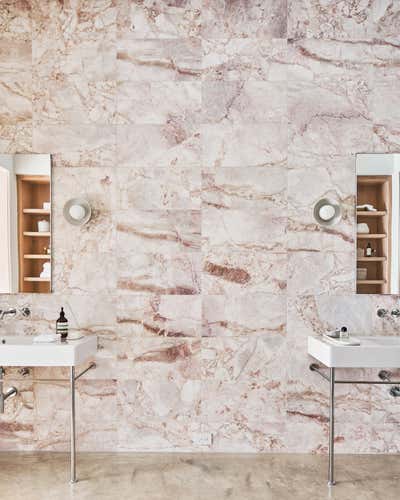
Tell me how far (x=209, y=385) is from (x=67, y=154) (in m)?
1.89

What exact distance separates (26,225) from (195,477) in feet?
6.57

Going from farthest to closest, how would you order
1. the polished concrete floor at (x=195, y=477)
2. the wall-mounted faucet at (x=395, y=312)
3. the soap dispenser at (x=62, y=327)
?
the wall-mounted faucet at (x=395, y=312)
the soap dispenser at (x=62, y=327)
the polished concrete floor at (x=195, y=477)

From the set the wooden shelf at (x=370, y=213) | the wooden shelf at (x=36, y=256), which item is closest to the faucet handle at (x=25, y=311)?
the wooden shelf at (x=36, y=256)

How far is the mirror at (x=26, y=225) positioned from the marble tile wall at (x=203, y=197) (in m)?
0.08

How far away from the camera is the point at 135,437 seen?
3236 mm

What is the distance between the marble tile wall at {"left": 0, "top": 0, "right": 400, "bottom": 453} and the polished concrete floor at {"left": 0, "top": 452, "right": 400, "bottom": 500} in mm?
126

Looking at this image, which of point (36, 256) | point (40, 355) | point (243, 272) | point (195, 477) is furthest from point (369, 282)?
point (36, 256)

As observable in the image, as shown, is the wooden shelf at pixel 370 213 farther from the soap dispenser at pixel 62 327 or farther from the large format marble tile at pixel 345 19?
the soap dispenser at pixel 62 327

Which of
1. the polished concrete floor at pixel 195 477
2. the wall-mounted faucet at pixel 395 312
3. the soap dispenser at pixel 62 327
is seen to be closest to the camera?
the polished concrete floor at pixel 195 477

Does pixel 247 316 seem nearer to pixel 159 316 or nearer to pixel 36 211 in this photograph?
pixel 159 316

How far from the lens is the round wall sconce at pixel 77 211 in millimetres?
3207

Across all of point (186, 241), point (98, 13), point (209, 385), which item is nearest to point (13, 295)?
point (186, 241)

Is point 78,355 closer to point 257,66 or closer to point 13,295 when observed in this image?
point 13,295

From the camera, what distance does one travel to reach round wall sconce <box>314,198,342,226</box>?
10.5 ft
